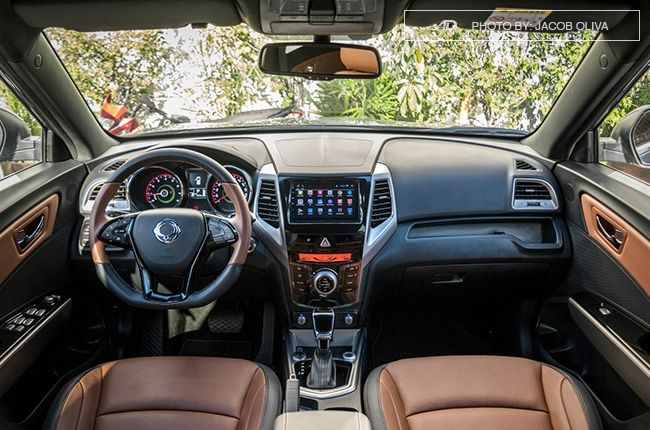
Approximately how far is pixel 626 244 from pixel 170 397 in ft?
5.83

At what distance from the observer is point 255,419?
6.21ft

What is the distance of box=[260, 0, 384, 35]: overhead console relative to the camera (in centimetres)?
182

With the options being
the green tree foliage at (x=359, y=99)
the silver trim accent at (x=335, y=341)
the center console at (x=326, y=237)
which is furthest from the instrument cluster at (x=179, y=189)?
the green tree foliage at (x=359, y=99)

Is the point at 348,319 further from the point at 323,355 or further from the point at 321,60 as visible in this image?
the point at 321,60

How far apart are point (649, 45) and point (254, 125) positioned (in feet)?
5.90

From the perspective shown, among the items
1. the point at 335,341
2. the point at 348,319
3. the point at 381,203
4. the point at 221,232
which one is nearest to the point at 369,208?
the point at 381,203

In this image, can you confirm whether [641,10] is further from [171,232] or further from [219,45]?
[219,45]

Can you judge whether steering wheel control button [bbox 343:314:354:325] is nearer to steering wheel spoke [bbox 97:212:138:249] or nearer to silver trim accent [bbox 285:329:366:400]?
silver trim accent [bbox 285:329:366:400]

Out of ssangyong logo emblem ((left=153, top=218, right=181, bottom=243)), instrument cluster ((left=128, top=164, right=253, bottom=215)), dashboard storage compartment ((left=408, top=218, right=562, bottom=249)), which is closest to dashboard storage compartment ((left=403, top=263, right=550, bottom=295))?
dashboard storage compartment ((left=408, top=218, right=562, bottom=249))

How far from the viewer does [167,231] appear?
2047 millimetres

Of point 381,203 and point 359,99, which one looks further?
point 359,99

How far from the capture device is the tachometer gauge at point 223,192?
258 centimetres

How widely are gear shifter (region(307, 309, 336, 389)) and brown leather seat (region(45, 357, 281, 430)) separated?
368 millimetres

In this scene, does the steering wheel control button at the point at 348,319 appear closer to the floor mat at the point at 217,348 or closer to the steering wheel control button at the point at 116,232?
the floor mat at the point at 217,348
